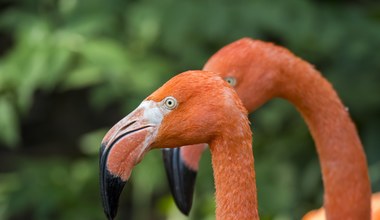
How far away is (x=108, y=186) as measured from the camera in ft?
6.98

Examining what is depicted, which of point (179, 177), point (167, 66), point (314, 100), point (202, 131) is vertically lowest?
point (167, 66)

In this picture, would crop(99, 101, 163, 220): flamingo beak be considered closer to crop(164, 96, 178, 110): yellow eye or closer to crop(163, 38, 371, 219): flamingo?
crop(164, 96, 178, 110): yellow eye

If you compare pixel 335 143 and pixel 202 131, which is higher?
pixel 202 131

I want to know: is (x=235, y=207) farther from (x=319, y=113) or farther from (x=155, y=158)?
(x=155, y=158)

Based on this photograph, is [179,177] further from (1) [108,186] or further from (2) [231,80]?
(1) [108,186]

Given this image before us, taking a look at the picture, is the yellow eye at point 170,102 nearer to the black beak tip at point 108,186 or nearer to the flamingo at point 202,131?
the flamingo at point 202,131

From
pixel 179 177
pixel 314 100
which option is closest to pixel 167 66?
pixel 314 100

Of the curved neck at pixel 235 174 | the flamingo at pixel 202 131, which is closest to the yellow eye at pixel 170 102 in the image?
the flamingo at pixel 202 131

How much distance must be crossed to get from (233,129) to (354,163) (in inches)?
32.5

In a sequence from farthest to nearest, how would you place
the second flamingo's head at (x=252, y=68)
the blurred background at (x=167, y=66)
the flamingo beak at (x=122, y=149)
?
the blurred background at (x=167, y=66)
the second flamingo's head at (x=252, y=68)
the flamingo beak at (x=122, y=149)

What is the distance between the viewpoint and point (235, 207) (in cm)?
217

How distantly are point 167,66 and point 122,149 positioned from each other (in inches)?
95.0

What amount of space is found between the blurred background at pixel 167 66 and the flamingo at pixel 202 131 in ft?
6.24

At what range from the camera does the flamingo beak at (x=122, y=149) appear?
2.12 metres
